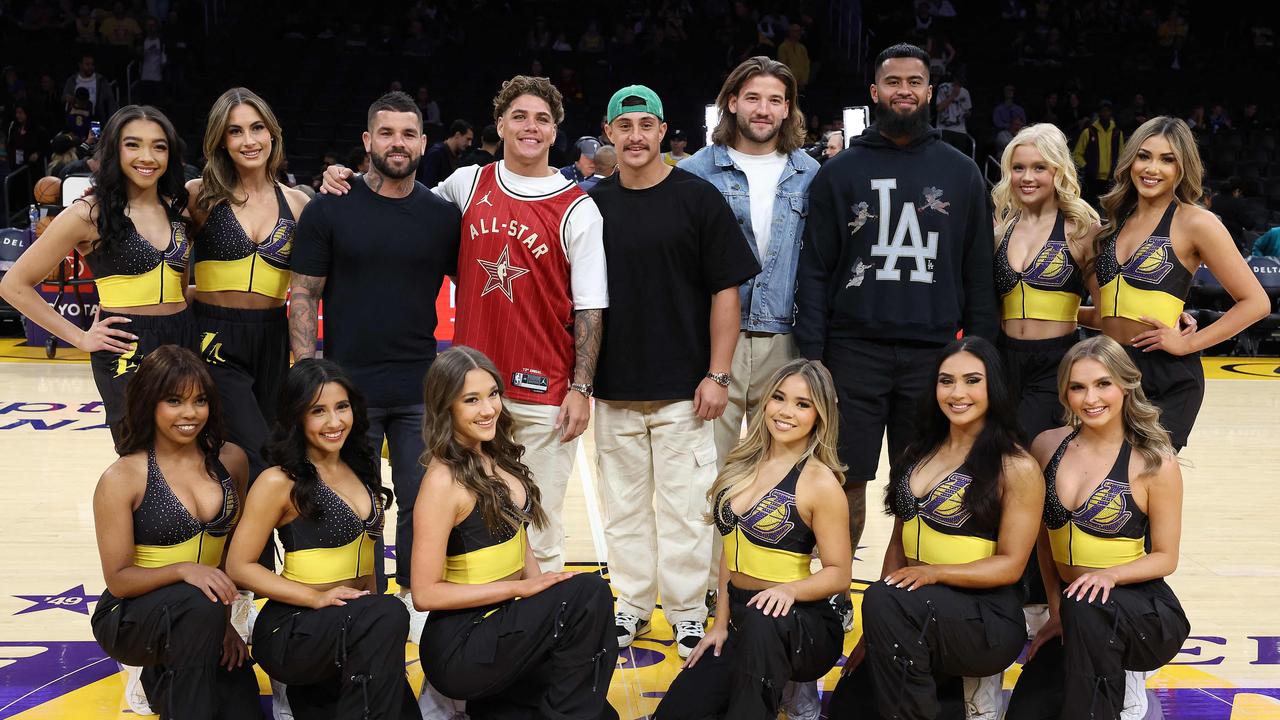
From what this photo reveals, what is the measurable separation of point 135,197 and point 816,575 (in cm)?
243

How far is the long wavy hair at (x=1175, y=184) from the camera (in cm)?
394

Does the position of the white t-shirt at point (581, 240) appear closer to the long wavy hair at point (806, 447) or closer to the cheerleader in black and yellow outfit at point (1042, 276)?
the long wavy hair at point (806, 447)

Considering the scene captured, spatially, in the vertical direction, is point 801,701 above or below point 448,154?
below

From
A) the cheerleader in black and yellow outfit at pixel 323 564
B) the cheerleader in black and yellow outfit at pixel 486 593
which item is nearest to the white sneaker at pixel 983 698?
the cheerleader in black and yellow outfit at pixel 486 593

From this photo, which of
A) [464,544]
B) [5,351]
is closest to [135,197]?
[464,544]

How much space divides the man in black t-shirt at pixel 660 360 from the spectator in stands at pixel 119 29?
45.5 ft

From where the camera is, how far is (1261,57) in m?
17.7

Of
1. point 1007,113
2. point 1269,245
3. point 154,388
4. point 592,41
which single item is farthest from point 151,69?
point 154,388

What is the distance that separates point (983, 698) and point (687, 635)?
3.24 ft

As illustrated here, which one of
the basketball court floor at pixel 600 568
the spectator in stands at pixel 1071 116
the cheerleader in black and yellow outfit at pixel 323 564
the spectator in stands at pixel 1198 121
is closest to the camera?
the cheerleader in black and yellow outfit at pixel 323 564

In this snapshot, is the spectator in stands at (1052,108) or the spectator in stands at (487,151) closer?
the spectator in stands at (487,151)

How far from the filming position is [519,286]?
408 centimetres

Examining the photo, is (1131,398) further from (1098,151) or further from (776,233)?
(1098,151)

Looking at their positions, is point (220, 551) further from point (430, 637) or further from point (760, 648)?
point (760, 648)
